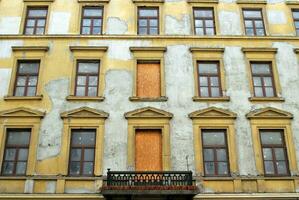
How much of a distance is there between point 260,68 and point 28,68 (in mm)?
10348

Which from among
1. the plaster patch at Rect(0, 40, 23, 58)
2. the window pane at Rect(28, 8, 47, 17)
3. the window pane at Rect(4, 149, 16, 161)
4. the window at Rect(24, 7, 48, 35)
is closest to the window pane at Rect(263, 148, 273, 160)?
the window pane at Rect(4, 149, 16, 161)

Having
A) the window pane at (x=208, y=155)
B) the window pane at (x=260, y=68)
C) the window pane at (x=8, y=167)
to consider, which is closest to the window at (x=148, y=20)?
the window pane at (x=260, y=68)

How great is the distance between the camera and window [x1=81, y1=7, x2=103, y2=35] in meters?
19.2

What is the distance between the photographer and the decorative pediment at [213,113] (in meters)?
16.9

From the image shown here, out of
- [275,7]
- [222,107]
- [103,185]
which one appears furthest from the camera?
[275,7]

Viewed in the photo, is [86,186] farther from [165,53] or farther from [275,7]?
[275,7]

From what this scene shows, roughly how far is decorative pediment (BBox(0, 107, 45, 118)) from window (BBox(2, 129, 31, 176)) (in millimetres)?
626

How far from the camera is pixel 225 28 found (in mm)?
19172

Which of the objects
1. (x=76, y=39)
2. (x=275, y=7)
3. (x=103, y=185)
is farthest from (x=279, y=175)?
(x=76, y=39)

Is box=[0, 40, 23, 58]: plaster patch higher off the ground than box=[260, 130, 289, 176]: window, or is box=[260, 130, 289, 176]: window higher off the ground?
box=[0, 40, 23, 58]: plaster patch

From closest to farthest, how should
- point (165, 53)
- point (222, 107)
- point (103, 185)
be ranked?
point (103, 185), point (222, 107), point (165, 53)

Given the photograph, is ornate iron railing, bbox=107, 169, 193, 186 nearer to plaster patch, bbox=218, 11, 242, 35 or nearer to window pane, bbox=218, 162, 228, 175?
window pane, bbox=218, 162, 228, 175

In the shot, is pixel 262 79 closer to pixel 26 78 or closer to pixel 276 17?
pixel 276 17

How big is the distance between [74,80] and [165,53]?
421 centimetres
